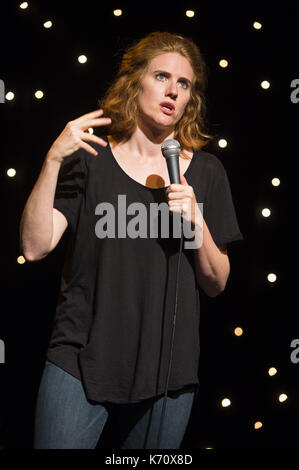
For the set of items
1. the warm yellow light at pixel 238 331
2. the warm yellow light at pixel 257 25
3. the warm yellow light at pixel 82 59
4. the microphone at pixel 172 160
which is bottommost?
the warm yellow light at pixel 238 331

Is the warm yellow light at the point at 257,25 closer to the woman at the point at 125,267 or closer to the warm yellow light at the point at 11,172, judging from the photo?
the woman at the point at 125,267

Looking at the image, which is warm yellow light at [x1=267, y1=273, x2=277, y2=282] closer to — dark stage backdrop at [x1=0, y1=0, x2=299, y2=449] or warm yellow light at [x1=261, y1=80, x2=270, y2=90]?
dark stage backdrop at [x1=0, y1=0, x2=299, y2=449]

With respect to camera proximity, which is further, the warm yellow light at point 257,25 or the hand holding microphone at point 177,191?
the warm yellow light at point 257,25

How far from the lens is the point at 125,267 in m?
1.40

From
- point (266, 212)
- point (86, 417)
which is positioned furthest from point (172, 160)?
point (266, 212)

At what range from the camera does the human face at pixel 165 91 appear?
1.51 m

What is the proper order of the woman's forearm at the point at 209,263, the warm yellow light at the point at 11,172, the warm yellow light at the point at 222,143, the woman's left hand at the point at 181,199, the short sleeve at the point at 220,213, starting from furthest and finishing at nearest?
the warm yellow light at the point at 222,143, the warm yellow light at the point at 11,172, the short sleeve at the point at 220,213, the woman's forearm at the point at 209,263, the woman's left hand at the point at 181,199

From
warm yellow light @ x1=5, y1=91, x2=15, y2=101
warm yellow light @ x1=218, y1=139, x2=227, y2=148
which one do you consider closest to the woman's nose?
warm yellow light @ x1=218, y1=139, x2=227, y2=148

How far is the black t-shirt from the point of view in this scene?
136 cm

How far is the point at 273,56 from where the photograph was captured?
78.7 inches

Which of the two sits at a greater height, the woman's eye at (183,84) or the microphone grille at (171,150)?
the woman's eye at (183,84)

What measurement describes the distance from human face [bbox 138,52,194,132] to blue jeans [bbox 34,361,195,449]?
27.3 inches

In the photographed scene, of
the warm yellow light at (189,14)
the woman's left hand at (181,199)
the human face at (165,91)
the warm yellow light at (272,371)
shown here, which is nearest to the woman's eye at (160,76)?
the human face at (165,91)

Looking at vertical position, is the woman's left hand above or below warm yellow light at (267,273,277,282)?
above
